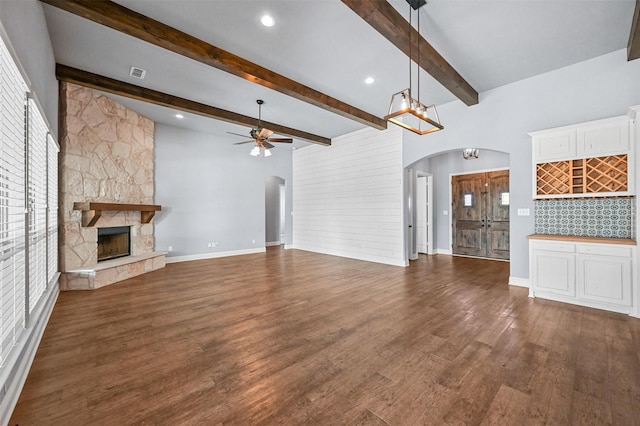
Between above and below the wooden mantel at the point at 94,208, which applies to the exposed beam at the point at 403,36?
above

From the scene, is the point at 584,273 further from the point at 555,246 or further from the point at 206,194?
the point at 206,194

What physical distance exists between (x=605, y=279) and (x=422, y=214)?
4.75 m

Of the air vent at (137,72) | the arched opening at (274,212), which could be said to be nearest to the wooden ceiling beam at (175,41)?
the air vent at (137,72)

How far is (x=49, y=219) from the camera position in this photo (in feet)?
12.1

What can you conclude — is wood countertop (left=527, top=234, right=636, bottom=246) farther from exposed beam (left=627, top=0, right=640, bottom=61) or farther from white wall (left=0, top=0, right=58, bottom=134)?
white wall (left=0, top=0, right=58, bottom=134)

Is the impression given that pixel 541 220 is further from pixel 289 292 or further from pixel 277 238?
pixel 277 238

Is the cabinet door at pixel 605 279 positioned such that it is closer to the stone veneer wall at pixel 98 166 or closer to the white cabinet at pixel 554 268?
the white cabinet at pixel 554 268

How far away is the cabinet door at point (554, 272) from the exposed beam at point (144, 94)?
5670 millimetres

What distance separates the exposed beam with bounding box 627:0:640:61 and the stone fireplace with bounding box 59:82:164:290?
296 inches

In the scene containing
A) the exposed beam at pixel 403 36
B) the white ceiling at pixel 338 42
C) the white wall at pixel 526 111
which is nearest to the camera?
the exposed beam at pixel 403 36

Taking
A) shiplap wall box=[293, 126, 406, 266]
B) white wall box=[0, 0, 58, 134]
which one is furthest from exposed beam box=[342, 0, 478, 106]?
white wall box=[0, 0, 58, 134]

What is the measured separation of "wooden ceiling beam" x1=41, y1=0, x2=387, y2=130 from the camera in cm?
271

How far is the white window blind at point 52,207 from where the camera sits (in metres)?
3.60

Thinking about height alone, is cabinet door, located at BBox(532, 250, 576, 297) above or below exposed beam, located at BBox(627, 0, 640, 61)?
below
